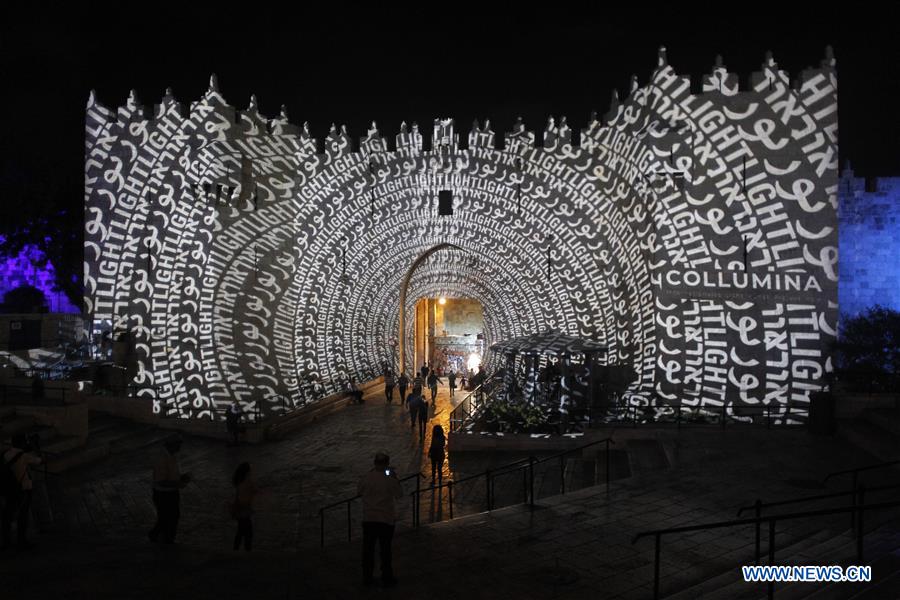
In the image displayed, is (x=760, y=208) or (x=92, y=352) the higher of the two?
(x=760, y=208)

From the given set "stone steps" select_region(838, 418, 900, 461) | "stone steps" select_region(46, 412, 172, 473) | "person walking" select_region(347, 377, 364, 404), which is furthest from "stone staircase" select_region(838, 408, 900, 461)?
"person walking" select_region(347, 377, 364, 404)

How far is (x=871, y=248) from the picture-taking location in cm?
1802

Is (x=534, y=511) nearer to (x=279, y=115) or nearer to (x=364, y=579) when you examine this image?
(x=364, y=579)

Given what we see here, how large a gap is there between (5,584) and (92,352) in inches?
495

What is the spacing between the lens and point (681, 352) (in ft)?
42.2

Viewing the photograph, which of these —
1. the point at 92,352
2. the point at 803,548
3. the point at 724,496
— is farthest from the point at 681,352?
the point at 92,352

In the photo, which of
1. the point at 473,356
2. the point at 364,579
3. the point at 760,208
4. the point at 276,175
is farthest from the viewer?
the point at 473,356

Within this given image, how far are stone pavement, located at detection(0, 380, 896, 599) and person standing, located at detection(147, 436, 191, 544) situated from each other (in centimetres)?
24

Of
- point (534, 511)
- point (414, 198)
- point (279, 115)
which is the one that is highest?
point (279, 115)

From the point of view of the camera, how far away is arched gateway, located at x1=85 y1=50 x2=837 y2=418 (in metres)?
12.3

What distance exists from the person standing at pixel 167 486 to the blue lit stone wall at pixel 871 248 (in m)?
17.5

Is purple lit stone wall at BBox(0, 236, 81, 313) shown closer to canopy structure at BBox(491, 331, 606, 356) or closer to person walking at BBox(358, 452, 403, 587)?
canopy structure at BBox(491, 331, 606, 356)

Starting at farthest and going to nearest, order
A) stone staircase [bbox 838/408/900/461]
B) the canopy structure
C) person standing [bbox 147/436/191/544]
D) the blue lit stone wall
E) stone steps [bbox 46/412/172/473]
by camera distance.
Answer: the blue lit stone wall, the canopy structure, stone steps [bbox 46/412/172/473], stone staircase [bbox 838/408/900/461], person standing [bbox 147/436/191/544]

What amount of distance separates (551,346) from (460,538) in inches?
318
